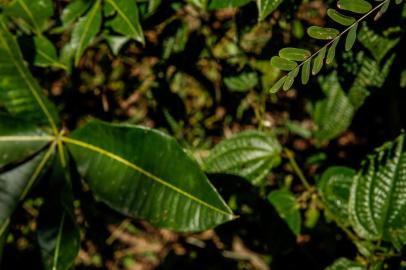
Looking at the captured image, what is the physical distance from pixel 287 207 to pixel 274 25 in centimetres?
68

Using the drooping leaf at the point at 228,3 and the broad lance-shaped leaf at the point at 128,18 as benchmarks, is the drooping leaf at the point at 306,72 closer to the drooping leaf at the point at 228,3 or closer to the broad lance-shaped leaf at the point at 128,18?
the drooping leaf at the point at 228,3

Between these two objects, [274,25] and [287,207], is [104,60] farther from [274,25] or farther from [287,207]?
[287,207]

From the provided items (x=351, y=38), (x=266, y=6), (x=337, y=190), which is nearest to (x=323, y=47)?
(x=351, y=38)

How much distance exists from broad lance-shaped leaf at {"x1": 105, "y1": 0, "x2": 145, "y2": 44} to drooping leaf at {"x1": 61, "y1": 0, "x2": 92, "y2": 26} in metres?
0.16

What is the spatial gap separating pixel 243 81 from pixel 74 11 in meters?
0.73

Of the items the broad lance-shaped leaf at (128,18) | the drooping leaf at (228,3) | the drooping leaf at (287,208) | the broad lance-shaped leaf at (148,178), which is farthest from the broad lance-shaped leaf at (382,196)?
the broad lance-shaped leaf at (128,18)

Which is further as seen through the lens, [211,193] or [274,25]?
[274,25]

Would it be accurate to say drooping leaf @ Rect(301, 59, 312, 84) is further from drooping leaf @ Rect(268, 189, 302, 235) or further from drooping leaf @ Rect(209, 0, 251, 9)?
drooping leaf @ Rect(268, 189, 302, 235)

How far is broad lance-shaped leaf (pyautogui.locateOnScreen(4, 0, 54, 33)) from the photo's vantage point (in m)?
1.40

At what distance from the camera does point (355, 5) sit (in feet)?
2.91

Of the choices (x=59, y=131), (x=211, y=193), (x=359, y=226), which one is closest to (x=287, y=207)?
(x=359, y=226)

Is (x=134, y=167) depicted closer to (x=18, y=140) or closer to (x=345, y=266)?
(x=18, y=140)

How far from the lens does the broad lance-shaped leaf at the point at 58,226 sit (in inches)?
47.1

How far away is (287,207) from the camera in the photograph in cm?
157
